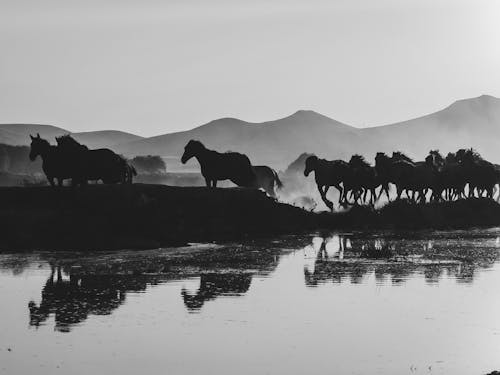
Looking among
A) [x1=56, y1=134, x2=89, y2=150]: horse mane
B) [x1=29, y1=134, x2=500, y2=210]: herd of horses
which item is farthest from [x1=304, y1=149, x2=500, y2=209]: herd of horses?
[x1=56, y1=134, x2=89, y2=150]: horse mane

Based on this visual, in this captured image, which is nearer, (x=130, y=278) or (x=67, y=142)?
(x=130, y=278)

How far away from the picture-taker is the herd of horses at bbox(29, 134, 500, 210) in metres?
37.2

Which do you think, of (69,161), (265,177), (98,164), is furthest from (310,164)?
(69,161)

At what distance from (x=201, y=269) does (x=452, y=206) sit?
25988mm

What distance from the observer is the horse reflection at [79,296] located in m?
18.4

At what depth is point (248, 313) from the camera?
18.9m

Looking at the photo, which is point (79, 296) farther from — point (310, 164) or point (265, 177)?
point (265, 177)

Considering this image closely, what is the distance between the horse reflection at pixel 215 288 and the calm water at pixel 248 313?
39mm

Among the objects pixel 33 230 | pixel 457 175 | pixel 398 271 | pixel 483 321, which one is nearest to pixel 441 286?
pixel 398 271

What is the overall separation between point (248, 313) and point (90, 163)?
65.6 ft

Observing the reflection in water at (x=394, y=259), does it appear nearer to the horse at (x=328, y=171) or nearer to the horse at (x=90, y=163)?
the horse at (x=90, y=163)

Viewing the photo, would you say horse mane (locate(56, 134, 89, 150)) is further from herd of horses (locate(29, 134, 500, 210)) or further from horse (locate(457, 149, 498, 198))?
horse (locate(457, 149, 498, 198))

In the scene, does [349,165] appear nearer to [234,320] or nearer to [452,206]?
[452,206]

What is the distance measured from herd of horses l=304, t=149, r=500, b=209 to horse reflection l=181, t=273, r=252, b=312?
2205 cm
